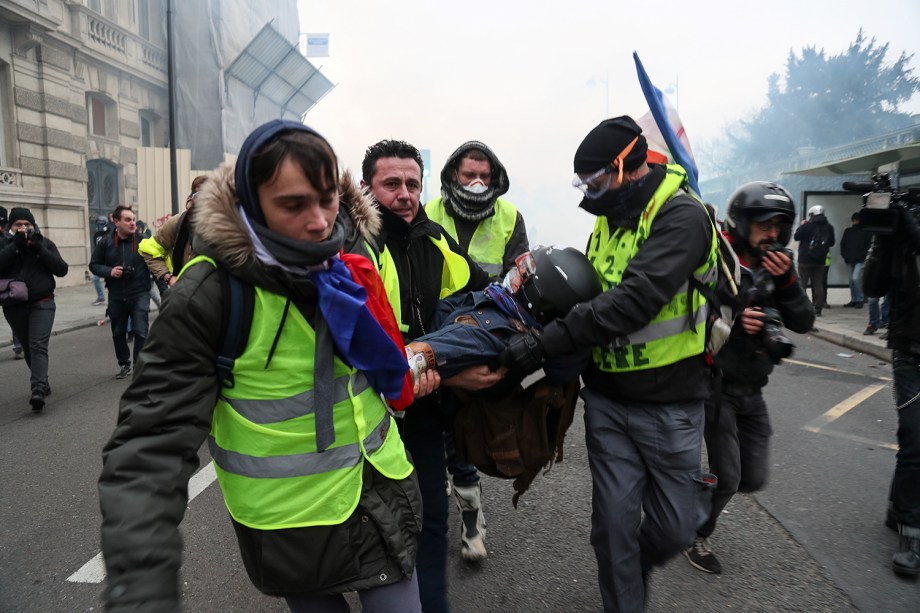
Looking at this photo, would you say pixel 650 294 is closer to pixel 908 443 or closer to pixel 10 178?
pixel 908 443

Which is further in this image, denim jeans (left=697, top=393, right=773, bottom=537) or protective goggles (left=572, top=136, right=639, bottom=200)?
denim jeans (left=697, top=393, right=773, bottom=537)

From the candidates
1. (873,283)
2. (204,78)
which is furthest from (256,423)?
(204,78)

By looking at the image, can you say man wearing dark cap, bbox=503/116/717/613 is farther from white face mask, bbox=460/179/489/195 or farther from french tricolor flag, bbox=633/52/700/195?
white face mask, bbox=460/179/489/195

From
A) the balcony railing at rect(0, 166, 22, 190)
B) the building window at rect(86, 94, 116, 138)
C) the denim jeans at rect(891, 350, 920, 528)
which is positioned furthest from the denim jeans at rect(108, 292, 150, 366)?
the building window at rect(86, 94, 116, 138)

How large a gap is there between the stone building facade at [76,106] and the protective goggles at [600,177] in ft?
52.7

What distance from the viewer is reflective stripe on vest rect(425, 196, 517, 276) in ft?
11.6

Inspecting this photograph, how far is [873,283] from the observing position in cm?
328

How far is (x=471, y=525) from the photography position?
10.2ft

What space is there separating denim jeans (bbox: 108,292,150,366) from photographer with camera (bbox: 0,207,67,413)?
91 cm

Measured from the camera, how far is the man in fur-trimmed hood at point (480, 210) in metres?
3.50

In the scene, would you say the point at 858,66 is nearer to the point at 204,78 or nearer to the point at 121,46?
the point at 204,78

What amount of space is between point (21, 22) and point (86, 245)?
5526 mm

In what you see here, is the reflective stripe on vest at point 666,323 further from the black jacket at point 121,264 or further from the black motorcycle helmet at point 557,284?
the black jacket at point 121,264

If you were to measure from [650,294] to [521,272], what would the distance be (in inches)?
19.4
